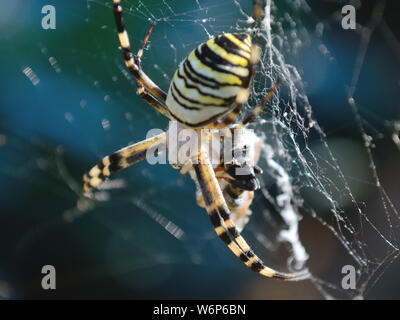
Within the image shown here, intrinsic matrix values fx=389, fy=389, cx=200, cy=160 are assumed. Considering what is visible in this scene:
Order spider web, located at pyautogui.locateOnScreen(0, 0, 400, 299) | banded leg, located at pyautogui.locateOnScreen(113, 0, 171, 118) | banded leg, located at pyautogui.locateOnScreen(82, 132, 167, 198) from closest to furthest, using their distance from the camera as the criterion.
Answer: banded leg, located at pyautogui.locateOnScreen(113, 0, 171, 118), banded leg, located at pyautogui.locateOnScreen(82, 132, 167, 198), spider web, located at pyautogui.locateOnScreen(0, 0, 400, 299)

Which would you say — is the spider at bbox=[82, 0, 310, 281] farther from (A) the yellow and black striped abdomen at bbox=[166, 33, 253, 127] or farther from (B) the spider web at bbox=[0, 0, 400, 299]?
(B) the spider web at bbox=[0, 0, 400, 299]

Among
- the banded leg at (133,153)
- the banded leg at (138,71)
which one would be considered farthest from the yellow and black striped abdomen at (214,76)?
the banded leg at (133,153)

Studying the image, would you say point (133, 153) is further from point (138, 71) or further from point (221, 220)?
point (221, 220)

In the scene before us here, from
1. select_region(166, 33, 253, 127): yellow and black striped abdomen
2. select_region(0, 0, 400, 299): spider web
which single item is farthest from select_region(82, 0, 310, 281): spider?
select_region(0, 0, 400, 299): spider web

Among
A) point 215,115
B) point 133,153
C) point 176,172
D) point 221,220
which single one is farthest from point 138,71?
point 176,172

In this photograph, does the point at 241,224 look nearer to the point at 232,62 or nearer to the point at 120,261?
the point at 232,62

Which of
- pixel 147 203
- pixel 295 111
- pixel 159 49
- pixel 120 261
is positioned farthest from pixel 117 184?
pixel 295 111
